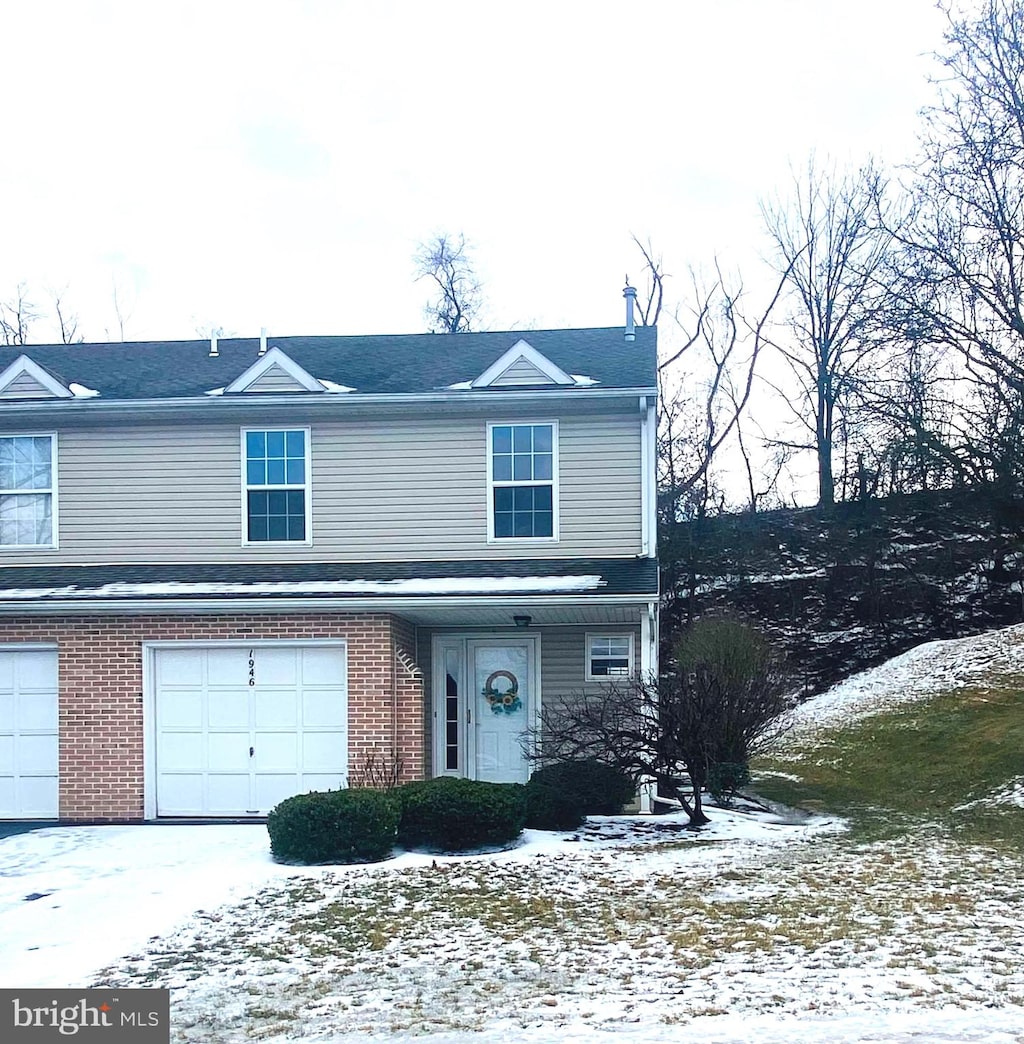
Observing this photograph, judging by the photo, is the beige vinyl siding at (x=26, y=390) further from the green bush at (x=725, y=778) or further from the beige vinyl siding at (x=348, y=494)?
the green bush at (x=725, y=778)

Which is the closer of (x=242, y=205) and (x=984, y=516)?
(x=242, y=205)

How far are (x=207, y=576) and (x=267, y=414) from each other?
7.68 feet

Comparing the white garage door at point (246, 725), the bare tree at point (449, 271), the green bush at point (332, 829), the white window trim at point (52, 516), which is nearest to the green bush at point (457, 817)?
the green bush at point (332, 829)

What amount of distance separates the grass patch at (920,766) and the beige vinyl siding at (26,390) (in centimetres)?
1168

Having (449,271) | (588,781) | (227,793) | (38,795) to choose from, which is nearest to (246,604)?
(227,793)

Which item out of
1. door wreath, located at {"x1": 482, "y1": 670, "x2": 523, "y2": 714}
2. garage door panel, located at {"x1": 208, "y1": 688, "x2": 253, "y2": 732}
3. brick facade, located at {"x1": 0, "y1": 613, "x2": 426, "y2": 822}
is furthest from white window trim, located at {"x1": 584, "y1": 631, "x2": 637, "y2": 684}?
garage door panel, located at {"x1": 208, "y1": 688, "x2": 253, "y2": 732}

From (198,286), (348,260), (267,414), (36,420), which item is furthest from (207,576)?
(198,286)

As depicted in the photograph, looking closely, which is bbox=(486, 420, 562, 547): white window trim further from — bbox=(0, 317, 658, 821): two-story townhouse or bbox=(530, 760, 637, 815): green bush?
bbox=(530, 760, 637, 815): green bush

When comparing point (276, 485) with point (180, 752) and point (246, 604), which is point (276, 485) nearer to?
point (246, 604)

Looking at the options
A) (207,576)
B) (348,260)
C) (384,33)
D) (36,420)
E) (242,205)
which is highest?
(348,260)

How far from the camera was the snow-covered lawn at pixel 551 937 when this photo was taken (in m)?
6.63

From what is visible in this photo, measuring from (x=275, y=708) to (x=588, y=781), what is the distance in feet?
12.8

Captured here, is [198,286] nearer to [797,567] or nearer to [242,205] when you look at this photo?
[242,205]

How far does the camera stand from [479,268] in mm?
42344
